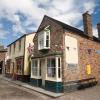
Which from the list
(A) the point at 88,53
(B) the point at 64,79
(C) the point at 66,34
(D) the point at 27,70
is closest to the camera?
(B) the point at 64,79

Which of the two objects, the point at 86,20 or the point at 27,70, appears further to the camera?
the point at 27,70

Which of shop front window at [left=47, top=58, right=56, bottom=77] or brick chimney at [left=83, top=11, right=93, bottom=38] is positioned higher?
brick chimney at [left=83, top=11, right=93, bottom=38]

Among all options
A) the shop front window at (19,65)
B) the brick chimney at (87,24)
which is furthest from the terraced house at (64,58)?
the shop front window at (19,65)

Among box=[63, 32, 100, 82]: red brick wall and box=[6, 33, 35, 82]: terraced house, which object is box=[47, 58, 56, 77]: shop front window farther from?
box=[6, 33, 35, 82]: terraced house

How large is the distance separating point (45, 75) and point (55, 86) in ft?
7.71

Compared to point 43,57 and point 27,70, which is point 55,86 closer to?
point 43,57

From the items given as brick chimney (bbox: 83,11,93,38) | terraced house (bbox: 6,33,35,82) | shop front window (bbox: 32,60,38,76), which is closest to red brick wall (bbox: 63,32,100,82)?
brick chimney (bbox: 83,11,93,38)

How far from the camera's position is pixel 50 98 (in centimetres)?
1126

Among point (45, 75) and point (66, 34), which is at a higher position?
point (66, 34)

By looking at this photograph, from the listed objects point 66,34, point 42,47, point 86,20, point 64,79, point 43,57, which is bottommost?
point 64,79

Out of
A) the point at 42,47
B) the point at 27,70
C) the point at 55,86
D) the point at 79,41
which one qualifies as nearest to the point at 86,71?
the point at 79,41

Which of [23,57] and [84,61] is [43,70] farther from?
[23,57]

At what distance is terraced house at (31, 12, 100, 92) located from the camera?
43.2 ft

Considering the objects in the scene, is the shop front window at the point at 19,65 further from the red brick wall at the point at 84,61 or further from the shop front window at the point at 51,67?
the red brick wall at the point at 84,61
